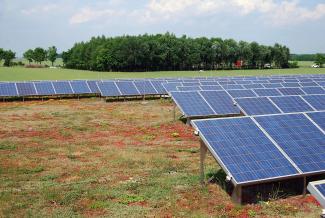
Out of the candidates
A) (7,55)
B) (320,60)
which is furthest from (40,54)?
(320,60)

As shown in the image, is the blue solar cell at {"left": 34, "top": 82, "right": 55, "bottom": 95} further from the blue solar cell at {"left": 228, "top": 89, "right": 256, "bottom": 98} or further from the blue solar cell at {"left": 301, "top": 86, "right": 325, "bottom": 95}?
the blue solar cell at {"left": 301, "top": 86, "right": 325, "bottom": 95}

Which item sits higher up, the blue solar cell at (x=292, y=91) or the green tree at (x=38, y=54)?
the green tree at (x=38, y=54)

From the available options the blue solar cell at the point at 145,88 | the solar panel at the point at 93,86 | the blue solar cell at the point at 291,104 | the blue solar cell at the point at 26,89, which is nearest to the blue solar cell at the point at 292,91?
the blue solar cell at the point at 291,104

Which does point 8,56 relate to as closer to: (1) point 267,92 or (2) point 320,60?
(2) point 320,60

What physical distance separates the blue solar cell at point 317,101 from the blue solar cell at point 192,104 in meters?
5.63

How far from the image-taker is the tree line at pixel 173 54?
361 feet

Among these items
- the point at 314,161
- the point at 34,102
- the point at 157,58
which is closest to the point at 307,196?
the point at 314,161

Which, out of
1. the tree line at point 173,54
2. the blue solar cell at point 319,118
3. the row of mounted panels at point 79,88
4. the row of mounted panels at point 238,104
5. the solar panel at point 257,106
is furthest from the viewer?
the tree line at point 173,54

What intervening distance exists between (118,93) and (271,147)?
26.8 metres

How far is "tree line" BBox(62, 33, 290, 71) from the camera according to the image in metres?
110

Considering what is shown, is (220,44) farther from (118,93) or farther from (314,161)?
(314,161)

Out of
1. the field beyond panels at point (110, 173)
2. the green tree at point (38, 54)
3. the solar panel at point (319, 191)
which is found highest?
the green tree at point (38, 54)

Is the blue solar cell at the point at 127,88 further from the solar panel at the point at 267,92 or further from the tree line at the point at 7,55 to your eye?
the tree line at the point at 7,55

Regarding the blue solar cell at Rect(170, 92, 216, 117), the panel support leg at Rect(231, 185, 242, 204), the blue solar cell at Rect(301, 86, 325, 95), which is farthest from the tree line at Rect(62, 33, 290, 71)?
the panel support leg at Rect(231, 185, 242, 204)
